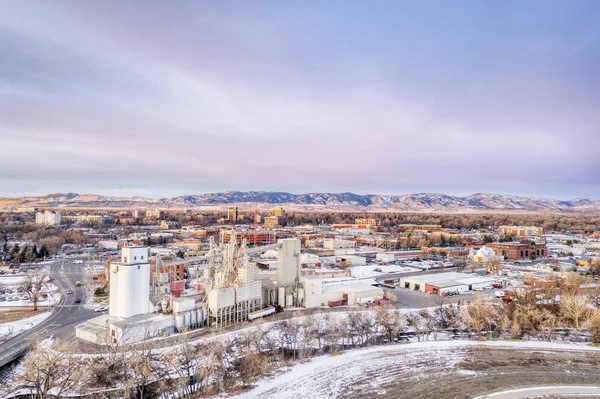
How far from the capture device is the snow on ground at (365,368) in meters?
16.9

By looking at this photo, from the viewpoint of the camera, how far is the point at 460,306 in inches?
1172

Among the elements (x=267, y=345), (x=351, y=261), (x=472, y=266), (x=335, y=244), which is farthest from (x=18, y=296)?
(x=335, y=244)

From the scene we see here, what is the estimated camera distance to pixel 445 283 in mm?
38406

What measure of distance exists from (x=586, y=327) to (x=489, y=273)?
23.2 m

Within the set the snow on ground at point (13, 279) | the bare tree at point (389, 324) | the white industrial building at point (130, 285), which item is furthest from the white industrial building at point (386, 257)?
the snow on ground at point (13, 279)

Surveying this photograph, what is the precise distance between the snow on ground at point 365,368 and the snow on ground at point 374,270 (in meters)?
24.1

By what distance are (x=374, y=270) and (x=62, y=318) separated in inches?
1351

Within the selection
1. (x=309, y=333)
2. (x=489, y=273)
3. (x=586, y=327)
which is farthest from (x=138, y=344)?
(x=489, y=273)

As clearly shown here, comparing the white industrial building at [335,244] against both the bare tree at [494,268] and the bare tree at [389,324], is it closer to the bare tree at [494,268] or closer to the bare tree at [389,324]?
the bare tree at [494,268]

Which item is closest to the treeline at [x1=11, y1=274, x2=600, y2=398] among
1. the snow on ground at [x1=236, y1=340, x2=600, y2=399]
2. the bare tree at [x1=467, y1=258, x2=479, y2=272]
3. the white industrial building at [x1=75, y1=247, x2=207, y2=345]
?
the snow on ground at [x1=236, y1=340, x2=600, y2=399]

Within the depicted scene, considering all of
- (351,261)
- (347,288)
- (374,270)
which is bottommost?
(374,270)

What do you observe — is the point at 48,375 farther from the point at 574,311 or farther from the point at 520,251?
the point at 520,251

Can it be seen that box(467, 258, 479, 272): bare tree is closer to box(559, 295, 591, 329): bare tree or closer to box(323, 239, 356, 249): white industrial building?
box(559, 295, 591, 329): bare tree

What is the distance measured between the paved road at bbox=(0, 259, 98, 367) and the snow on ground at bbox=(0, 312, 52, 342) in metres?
0.40
